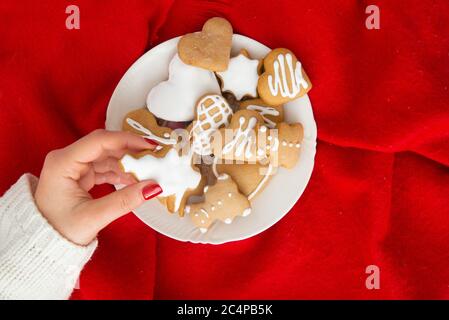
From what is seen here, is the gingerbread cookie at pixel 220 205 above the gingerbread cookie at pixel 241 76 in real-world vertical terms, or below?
below

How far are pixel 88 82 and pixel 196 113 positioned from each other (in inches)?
6.7

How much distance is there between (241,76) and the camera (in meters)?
0.70

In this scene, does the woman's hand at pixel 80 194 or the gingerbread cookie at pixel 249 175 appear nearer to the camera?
the woman's hand at pixel 80 194

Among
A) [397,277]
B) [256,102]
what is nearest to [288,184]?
[256,102]

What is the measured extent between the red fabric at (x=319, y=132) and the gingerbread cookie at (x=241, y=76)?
0.23 feet

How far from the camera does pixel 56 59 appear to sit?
2.44ft

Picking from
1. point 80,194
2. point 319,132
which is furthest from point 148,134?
point 319,132

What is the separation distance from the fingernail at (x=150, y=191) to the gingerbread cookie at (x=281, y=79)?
0.63 ft

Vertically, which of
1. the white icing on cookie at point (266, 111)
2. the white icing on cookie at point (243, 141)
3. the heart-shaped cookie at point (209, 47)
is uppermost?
the heart-shaped cookie at point (209, 47)

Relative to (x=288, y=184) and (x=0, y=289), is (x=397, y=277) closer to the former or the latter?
(x=288, y=184)

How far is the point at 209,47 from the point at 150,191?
0.68 ft

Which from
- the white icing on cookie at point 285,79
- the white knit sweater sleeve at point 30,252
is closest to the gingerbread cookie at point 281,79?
the white icing on cookie at point 285,79

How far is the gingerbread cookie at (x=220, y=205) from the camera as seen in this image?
673mm

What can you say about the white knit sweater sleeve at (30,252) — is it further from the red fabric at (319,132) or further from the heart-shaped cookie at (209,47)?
the heart-shaped cookie at (209,47)
